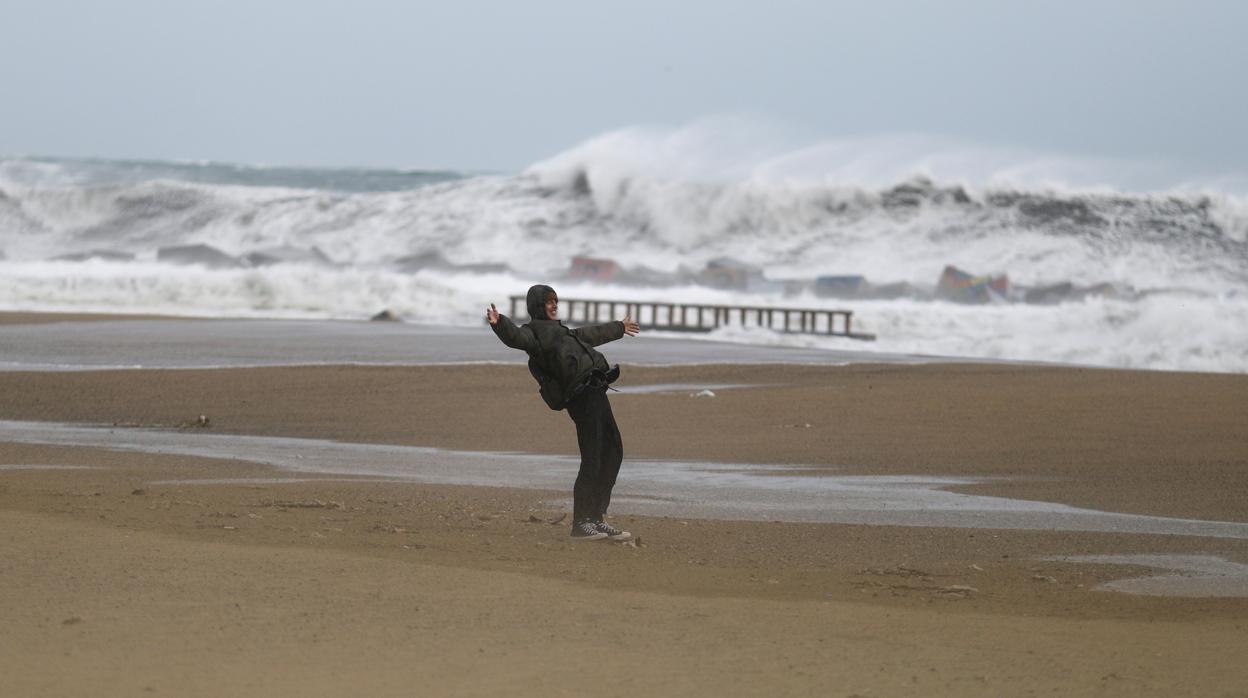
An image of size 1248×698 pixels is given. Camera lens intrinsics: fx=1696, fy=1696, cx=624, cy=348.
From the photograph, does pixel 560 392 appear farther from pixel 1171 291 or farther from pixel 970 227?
pixel 970 227

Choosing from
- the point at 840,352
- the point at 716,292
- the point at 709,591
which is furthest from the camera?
the point at 716,292

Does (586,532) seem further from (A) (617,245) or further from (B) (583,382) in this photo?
(A) (617,245)

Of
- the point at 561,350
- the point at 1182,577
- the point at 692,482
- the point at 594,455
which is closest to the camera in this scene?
the point at 1182,577

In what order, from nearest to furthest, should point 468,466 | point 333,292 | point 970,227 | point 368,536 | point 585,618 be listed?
point 585,618 → point 368,536 → point 468,466 → point 333,292 → point 970,227

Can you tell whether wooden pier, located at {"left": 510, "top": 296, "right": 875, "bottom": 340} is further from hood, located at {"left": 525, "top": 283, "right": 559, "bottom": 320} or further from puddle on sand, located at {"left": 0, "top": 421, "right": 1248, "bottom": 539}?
hood, located at {"left": 525, "top": 283, "right": 559, "bottom": 320}

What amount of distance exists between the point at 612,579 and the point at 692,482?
4.14 meters

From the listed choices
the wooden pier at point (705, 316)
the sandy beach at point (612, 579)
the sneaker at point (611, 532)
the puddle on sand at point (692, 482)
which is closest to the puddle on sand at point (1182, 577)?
the sandy beach at point (612, 579)

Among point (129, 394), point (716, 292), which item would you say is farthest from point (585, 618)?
point (716, 292)

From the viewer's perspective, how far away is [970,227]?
54344 millimetres

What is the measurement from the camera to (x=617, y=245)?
5559cm

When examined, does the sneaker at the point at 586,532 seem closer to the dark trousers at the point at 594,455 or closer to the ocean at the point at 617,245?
the dark trousers at the point at 594,455

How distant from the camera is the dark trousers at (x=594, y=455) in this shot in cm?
878

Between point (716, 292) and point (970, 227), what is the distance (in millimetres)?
10820

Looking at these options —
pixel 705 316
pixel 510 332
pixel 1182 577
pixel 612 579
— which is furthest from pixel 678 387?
pixel 705 316
